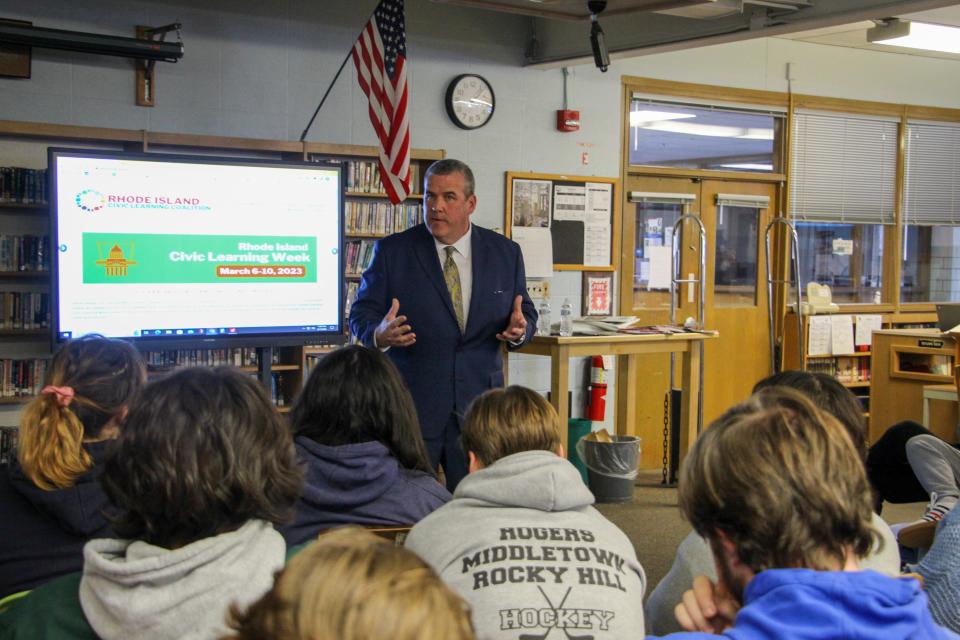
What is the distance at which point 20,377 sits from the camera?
4.80 m

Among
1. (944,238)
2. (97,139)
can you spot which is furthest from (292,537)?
(944,238)

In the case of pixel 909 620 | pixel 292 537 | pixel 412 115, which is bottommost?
pixel 292 537

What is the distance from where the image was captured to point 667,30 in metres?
5.68

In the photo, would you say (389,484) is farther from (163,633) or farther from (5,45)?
(5,45)

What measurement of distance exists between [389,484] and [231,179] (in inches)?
99.2

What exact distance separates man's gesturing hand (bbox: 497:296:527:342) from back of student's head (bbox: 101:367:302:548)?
7.86 ft

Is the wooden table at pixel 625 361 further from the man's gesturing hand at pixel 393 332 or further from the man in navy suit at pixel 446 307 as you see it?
the man's gesturing hand at pixel 393 332

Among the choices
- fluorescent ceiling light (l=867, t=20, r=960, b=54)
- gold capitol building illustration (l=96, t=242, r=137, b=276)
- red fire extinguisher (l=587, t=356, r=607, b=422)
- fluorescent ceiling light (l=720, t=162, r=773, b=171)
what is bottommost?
red fire extinguisher (l=587, t=356, r=607, b=422)

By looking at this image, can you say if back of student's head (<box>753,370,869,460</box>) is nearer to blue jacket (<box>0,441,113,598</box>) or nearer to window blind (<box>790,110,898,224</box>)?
blue jacket (<box>0,441,113,598</box>)

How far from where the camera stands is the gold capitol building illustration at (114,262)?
410 centimetres

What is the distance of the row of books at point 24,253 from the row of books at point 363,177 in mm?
1600

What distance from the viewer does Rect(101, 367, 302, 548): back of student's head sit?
1.39 meters

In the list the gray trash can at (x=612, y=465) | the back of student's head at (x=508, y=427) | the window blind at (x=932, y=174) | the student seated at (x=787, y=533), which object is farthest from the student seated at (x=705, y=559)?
the window blind at (x=932, y=174)

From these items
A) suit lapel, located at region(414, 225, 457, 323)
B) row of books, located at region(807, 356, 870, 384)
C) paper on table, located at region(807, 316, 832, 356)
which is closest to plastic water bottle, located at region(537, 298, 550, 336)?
suit lapel, located at region(414, 225, 457, 323)
